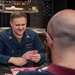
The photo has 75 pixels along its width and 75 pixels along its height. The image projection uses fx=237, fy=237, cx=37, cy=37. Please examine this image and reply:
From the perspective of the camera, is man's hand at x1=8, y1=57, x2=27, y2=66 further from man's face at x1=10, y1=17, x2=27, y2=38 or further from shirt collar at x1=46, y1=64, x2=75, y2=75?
shirt collar at x1=46, y1=64, x2=75, y2=75

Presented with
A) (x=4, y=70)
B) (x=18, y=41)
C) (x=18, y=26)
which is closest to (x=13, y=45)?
(x=18, y=41)

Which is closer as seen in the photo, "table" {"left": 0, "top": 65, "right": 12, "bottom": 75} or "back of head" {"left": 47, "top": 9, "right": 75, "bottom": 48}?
"back of head" {"left": 47, "top": 9, "right": 75, "bottom": 48}

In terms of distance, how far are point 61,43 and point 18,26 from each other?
188cm

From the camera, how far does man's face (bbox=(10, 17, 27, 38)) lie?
288 centimetres

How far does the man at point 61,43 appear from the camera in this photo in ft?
3.35

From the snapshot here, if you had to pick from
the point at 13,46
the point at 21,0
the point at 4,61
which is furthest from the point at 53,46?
the point at 21,0

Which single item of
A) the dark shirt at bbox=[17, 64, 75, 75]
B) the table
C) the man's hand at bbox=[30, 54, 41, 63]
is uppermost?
the dark shirt at bbox=[17, 64, 75, 75]

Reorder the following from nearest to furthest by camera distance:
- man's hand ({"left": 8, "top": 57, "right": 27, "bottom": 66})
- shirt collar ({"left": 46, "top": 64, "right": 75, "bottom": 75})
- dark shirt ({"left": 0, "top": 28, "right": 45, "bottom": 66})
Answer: shirt collar ({"left": 46, "top": 64, "right": 75, "bottom": 75}) → man's hand ({"left": 8, "top": 57, "right": 27, "bottom": 66}) → dark shirt ({"left": 0, "top": 28, "right": 45, "bottom": 66})

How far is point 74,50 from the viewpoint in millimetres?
1050

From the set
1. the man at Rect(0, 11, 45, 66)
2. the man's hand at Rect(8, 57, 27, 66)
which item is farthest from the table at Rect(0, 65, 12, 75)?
the man at Rect(0, 11, 45, 66)

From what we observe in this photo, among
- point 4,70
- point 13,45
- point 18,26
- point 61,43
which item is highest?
point 61,43

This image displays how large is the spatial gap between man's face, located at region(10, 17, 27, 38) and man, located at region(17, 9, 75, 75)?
1778 mm

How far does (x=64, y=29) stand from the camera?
3.53 feet

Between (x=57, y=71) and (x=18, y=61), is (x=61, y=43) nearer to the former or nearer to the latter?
(x=57, y=71)
